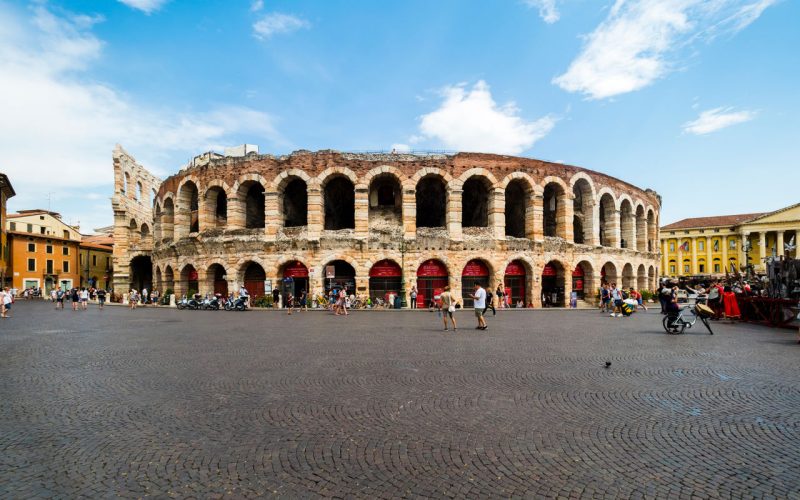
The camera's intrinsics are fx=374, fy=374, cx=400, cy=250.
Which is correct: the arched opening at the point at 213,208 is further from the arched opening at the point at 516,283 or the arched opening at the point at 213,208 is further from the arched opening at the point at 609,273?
the arched opening at the point at 609,273

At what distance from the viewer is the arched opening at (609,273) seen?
3016 cm

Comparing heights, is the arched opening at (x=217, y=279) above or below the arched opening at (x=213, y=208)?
below

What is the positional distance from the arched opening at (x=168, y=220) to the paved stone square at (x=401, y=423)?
970 inches

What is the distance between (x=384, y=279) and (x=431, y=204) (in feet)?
26.7

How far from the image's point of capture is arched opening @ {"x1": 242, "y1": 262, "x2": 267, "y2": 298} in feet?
86.0

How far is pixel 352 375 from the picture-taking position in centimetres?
686

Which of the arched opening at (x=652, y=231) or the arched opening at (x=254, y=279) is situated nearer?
the arched opening at (x=254, y=279)

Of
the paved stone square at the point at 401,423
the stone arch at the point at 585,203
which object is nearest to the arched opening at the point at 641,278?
the stone arch at the point at 585,203

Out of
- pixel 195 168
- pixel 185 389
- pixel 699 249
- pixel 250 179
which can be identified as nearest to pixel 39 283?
pixel 195 168

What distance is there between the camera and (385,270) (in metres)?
25.0

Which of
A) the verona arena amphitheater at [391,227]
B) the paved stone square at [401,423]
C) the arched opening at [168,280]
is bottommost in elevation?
the paved stone square at [401,423]

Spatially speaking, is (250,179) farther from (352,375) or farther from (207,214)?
(352,375)

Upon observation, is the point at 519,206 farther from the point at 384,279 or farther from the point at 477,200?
the point at 384,279

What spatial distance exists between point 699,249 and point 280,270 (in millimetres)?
80191
